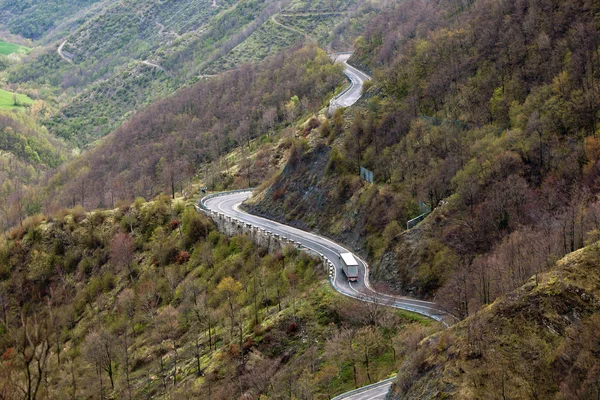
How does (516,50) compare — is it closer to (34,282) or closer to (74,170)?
(34,282)

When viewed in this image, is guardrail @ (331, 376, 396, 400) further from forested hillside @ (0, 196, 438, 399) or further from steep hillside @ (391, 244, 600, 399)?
steep hillside @ (391, 244, 600, 399)

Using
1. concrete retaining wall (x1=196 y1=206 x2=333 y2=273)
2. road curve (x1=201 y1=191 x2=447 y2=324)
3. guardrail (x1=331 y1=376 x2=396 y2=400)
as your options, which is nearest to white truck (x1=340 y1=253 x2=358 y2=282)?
road curve (x1=201 y1=191 x2=447 y2=324)

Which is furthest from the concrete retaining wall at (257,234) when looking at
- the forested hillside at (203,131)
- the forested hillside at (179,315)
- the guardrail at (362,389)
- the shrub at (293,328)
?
the forested hillside at (203,131)

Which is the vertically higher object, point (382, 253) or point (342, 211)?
point (382, 253)

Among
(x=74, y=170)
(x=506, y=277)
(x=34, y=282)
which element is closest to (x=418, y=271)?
(x=506, y=277)

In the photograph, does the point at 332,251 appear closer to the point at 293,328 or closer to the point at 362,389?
the point at 293,328

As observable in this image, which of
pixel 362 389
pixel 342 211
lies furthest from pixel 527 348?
pixel 342 211

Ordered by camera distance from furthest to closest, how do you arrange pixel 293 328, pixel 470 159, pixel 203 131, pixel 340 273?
pixel 203 131 → pixel 470 159 → pixel 340 273 → pixel 293 328
